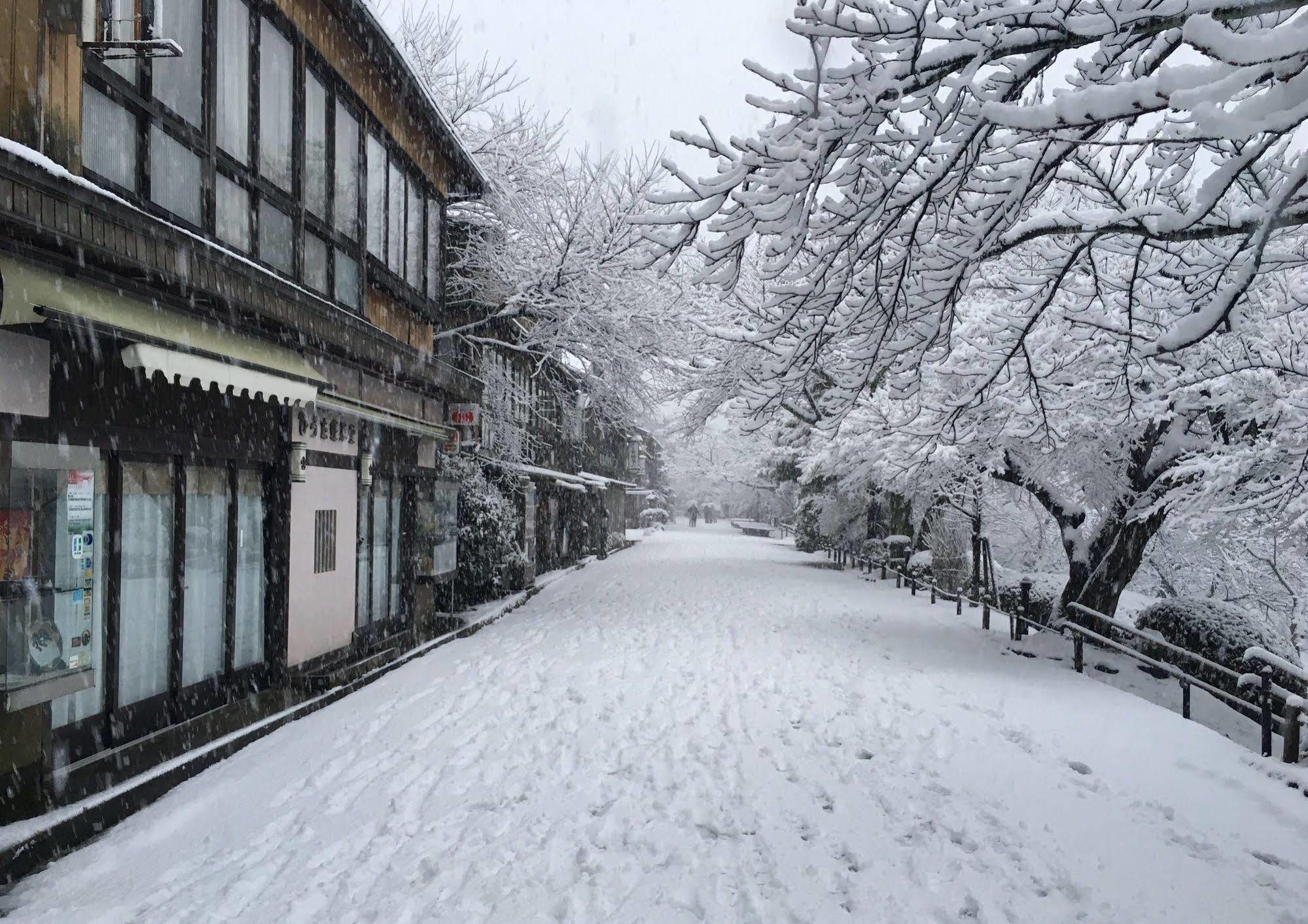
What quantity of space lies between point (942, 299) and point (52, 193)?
561 centimetres

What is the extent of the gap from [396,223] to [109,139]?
566cm

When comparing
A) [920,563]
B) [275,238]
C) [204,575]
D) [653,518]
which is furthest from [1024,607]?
[653,518]

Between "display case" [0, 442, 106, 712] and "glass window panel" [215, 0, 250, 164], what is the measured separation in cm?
335

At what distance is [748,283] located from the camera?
23766 millimetres

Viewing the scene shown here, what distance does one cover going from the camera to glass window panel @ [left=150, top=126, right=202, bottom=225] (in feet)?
20.0

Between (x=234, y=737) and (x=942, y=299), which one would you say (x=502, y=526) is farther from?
(x=942, y=299)

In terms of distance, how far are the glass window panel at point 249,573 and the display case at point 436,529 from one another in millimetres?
4439

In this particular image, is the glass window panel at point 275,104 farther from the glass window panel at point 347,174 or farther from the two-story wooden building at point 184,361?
the glass window panel at point 347,174

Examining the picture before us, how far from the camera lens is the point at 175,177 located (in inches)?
249

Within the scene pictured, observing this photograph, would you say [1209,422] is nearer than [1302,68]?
No

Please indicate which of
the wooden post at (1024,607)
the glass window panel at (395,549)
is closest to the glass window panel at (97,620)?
the glass window panel at (395,549)

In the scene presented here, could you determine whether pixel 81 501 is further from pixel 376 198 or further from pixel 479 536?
pixel 479 536

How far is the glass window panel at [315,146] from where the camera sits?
853 centimetres

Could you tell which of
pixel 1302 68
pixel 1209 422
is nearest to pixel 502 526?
pixel 1209 422
